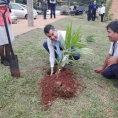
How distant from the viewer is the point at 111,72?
8.22ft

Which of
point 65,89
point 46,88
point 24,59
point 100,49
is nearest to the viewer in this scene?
point 65,89

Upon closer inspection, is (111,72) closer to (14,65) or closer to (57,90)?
(57,90)

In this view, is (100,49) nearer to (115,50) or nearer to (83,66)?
(83,66)

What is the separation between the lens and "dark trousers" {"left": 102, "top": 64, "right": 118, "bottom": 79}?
240cm

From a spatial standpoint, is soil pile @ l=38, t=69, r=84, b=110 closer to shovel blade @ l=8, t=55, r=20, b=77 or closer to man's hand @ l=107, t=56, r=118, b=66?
shovel blade @ l=8, t=55, r=20, b=77

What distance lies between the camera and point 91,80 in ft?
8.48

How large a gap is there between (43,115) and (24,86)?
71 cm

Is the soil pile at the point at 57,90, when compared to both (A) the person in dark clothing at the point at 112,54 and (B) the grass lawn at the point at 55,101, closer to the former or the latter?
(B) the grass lawn at the point at 55,101

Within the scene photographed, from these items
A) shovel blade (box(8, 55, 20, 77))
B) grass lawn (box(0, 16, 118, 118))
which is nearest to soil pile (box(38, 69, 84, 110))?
grass lawn (box(0, 16, 118, 118))

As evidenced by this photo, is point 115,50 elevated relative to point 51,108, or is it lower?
elevated

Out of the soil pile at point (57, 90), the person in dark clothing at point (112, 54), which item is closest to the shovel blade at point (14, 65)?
the soil pile at point (57, 90)

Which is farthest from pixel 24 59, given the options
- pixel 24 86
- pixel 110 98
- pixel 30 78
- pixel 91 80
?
pixel 110 98

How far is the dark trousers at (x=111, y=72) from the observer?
2400 mm

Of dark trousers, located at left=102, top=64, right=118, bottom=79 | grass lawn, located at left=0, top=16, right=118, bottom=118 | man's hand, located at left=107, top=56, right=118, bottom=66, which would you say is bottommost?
grass lawn, located at left=0, top=16, right=118, bottom=118
